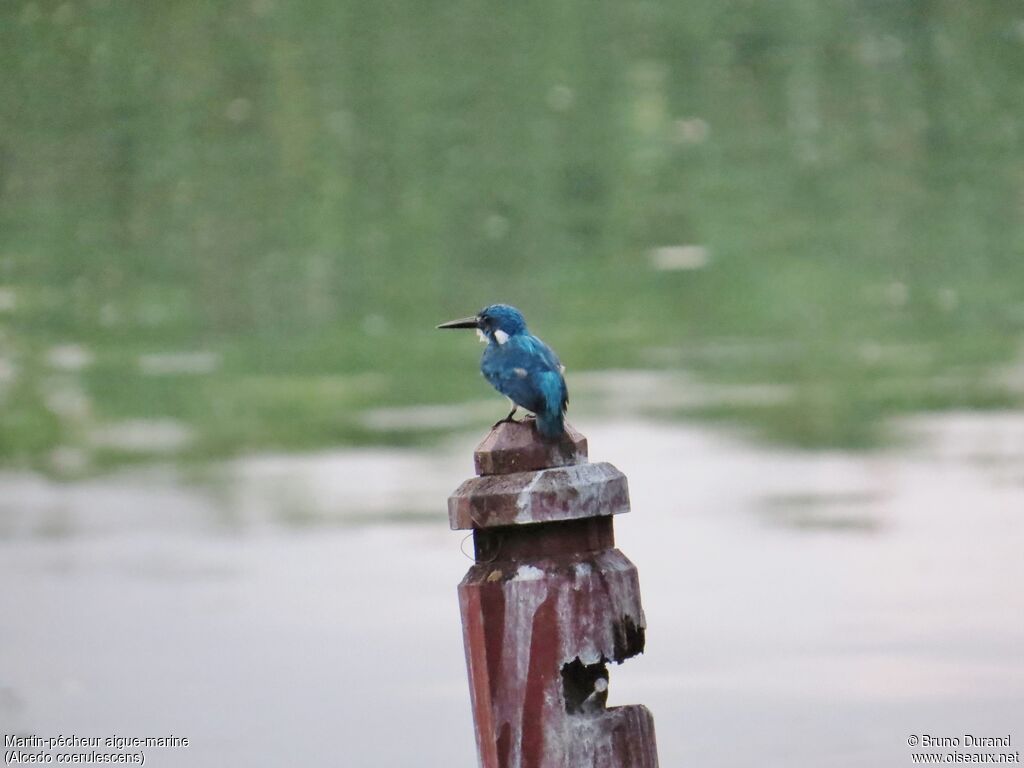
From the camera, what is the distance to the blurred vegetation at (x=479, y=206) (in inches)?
344

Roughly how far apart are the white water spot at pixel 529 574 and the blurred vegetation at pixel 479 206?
5.68m

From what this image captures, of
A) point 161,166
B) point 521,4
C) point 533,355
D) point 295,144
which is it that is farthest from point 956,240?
point 533,355

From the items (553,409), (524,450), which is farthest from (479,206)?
(524,450)

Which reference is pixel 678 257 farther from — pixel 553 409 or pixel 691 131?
pixel 553 409

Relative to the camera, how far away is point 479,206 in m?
9.59

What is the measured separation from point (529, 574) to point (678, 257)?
6.53m

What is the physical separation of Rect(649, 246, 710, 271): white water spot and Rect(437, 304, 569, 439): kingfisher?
577 cm

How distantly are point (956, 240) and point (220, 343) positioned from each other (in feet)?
12.0

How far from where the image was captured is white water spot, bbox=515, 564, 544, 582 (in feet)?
8.79

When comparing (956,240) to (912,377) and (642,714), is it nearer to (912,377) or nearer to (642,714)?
(912,377)

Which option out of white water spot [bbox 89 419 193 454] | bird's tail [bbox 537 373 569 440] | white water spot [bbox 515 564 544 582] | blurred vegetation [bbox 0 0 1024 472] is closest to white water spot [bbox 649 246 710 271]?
blurred vegetation [bbox 0 0 1024 472]

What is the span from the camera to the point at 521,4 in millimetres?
9984

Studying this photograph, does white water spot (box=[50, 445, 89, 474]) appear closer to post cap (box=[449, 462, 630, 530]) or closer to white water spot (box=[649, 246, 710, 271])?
white water spot (box=[649, 246, 710, 271])

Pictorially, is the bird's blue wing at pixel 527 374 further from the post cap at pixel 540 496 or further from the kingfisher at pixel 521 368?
the post cap at pixel 540 496
